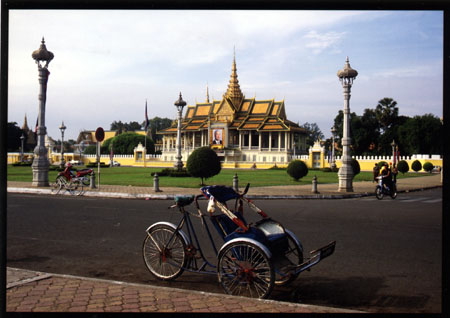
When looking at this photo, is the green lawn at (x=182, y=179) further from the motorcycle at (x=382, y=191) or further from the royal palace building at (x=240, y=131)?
the royal palace building at (x=240, y=131)

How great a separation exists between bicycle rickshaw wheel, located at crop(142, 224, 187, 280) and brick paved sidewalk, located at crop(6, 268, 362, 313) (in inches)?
26.9

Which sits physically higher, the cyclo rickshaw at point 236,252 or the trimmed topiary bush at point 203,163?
the trimmed topiary bush at point 203,163

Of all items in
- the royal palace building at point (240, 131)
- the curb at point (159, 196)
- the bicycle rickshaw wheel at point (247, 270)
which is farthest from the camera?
the royal palace building at point (240, 131)

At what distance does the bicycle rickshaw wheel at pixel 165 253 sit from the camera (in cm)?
461

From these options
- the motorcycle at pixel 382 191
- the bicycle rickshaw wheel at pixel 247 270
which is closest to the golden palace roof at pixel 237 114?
the motorcycle at pixel 382 191

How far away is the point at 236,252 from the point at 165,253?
1036 mm

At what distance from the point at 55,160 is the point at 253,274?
4208 centimetres

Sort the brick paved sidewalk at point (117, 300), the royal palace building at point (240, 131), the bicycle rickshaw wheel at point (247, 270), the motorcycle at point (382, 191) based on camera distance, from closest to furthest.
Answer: the brick paved sidewalk at point (117, 300), the bicycle rickshaw wheel at point (247, 270), the motorcycle at point (382, 191), the royal palace building at point (240, 131)

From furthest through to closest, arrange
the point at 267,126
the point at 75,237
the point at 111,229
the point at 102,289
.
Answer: the point at 267,126
the point at 111,229
the point at 75,237
the point at 102,289

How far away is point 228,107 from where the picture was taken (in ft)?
226

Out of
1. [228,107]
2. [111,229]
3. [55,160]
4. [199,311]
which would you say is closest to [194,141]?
[228,107]

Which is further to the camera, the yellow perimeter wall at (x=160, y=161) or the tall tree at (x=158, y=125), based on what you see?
the tall tree at (x=158, y=125)

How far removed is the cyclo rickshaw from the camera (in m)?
3.93
